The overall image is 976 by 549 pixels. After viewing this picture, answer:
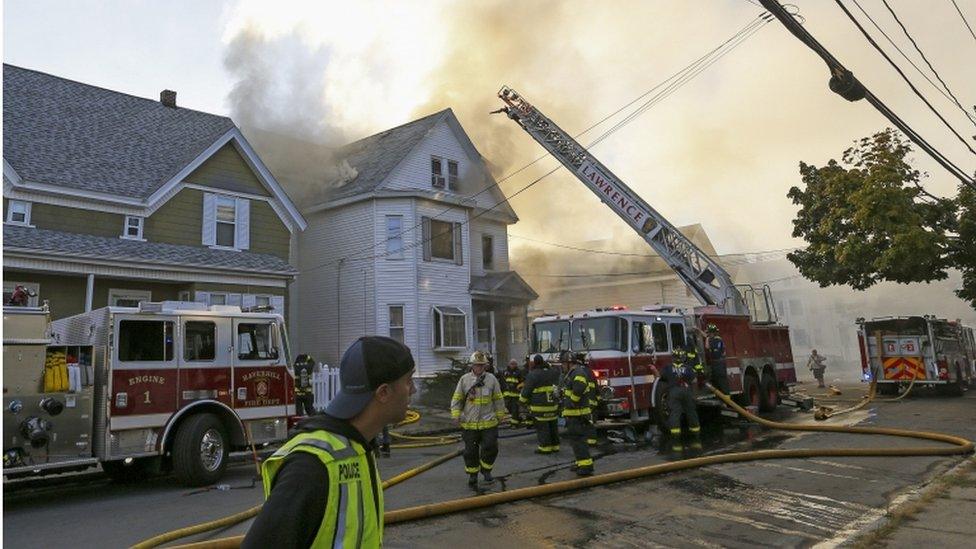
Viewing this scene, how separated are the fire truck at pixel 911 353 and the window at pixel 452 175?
13985 mm

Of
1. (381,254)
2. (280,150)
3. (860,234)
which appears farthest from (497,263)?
(860,234)

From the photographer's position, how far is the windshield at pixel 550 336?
501 inches

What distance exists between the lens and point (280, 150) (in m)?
24.1

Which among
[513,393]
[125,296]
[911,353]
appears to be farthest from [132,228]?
[911,353]

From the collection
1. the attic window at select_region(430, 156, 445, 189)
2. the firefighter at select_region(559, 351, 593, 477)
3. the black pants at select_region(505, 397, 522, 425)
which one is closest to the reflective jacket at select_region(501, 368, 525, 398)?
the black pants at select_region(505, 397, 522, 425)

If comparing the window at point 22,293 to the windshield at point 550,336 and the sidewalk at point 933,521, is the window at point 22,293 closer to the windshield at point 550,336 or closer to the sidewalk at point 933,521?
the windshield at point 550,336

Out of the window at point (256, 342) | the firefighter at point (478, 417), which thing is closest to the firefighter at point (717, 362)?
the firefighter at point (478, 417)

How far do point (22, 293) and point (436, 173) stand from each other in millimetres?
16568

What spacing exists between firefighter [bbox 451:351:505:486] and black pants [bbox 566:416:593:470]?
1065 mm

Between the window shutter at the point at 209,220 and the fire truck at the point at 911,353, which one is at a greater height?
the window shutter at the point at 209,220

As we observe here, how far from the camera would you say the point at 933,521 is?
591 cm

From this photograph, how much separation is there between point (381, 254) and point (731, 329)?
1155 cm

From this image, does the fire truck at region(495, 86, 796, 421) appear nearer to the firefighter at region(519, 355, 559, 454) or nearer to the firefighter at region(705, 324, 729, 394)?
the firefighter at region(705, 324, 729, 394)

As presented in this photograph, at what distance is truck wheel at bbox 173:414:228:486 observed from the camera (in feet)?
28.4
